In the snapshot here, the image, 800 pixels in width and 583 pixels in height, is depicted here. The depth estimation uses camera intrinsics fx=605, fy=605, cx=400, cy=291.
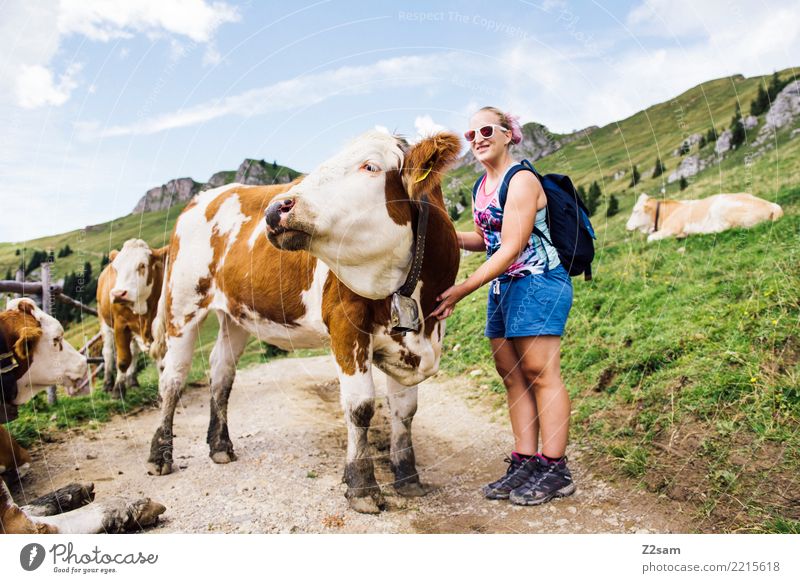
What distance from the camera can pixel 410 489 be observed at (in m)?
4.45

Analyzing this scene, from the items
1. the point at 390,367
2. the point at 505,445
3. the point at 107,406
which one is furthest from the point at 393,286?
the point at 107,406

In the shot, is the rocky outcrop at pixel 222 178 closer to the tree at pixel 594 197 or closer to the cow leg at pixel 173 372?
the cow leg at pixel 173 372

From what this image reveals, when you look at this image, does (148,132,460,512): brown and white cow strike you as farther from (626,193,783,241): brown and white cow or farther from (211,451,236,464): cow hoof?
(626,193,783,241): brown and white cow

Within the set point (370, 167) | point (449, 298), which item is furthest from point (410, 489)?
point (370, 167)

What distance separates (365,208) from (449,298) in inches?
32.6

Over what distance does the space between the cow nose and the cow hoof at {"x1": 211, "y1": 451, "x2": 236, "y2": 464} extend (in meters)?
2.82

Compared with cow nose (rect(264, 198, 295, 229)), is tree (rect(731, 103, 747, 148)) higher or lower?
higher

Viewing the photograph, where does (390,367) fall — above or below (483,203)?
below

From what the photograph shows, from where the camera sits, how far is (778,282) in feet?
16.8

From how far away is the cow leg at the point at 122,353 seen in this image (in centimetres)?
855

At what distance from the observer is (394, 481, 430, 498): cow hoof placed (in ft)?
14.5

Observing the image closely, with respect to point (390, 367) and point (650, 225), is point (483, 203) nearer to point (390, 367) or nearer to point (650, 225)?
point (390, 367)

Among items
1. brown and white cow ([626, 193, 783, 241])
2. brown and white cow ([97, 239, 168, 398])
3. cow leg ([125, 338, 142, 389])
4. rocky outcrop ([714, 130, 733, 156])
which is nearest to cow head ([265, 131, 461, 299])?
brown and white cow ([97, 239, 168, 398])
